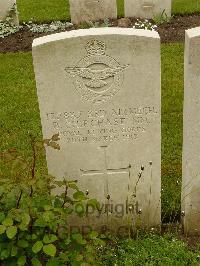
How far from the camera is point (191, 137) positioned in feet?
13.0

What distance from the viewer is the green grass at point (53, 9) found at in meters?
9.80

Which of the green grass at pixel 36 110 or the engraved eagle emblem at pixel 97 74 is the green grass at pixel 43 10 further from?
the engraved eagle emblem at pixel 97 74

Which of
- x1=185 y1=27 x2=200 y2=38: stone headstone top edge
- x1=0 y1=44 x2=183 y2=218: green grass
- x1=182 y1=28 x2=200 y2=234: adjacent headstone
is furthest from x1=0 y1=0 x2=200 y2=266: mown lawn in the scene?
x1=185 y1=27 x2=200 y2=38: stone headstone top edge

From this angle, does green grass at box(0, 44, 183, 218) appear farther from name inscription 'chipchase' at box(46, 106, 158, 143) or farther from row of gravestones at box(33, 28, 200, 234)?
name inscription 'chipchase' at box(46, 106, 158, 143)

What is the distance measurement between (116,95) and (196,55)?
24.8 inches

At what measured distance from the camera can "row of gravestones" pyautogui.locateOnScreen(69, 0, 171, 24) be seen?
9250mm

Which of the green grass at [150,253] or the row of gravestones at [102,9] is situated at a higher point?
the row of gravestones at [102,9]

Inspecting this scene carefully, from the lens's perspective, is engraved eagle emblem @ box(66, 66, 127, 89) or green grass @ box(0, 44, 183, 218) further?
green grass @ box(0, 44, 183, 218)

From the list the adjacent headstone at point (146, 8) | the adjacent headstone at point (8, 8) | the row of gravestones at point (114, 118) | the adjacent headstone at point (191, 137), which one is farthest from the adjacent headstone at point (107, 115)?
the adjacent headstone at point (8, 8)

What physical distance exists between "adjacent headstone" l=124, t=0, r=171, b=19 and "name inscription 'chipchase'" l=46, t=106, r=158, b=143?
18.6ft

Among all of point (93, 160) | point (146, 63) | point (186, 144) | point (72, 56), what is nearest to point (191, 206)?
point (186, 144)

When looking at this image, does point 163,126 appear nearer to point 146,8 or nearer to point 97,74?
point 97,74

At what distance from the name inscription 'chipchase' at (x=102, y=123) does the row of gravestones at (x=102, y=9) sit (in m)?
5.68

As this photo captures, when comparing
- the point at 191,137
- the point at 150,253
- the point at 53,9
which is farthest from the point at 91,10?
the point at 150,253
